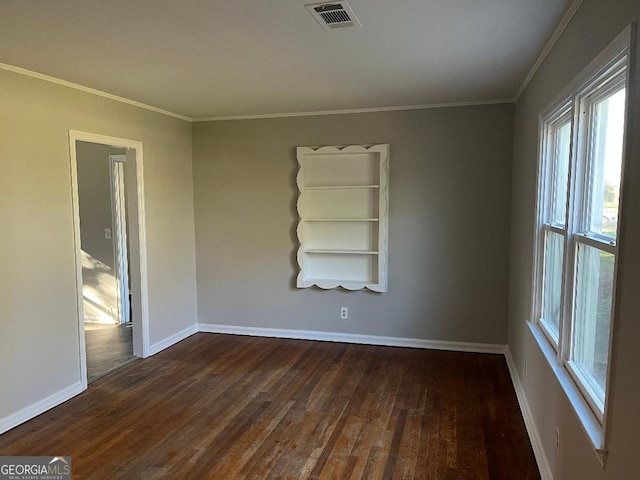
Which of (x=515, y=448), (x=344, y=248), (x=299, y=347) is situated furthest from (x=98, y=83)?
(x=515, y=448)

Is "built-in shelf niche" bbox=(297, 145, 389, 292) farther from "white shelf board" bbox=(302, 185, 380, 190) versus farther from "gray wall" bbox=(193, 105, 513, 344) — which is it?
"gray wall" bbox=(193, 105, 513, 344)

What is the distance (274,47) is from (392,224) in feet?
7.81

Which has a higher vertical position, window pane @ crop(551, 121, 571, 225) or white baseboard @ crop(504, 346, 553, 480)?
window pane @ crop(551, 121, 571, 225)

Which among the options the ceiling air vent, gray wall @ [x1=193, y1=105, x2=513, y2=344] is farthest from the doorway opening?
the ceiling air vent

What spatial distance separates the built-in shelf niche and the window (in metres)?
2.03

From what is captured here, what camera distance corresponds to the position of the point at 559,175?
2.70 meters

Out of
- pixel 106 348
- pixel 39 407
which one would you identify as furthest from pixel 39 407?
pixel 106 348

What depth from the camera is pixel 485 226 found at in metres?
4.33

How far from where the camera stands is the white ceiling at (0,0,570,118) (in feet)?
6.88

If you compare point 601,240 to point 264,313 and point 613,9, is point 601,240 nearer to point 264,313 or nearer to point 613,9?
point 613,9

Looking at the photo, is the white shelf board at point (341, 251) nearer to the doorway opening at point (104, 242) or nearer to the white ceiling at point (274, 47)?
the white ceiling at point (274, 47)

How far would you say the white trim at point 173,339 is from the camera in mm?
4504

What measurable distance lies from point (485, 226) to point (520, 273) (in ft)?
2.66

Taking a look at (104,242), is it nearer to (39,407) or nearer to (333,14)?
(39,407)
